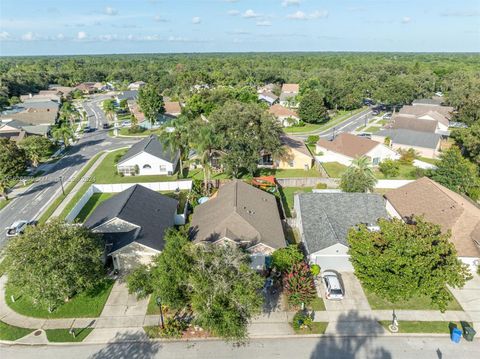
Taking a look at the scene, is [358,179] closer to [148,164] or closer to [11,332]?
[148,164]

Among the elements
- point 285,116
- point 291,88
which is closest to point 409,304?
point 285,116

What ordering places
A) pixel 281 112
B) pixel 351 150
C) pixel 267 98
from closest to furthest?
pixel 351 150 < pixel 281 112 < pixel 267 98

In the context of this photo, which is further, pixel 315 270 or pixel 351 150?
pixel 351 150

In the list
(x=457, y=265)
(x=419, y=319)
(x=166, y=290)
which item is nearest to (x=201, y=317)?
(x=166, y=290)

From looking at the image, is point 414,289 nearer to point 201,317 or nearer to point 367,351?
point 367,351

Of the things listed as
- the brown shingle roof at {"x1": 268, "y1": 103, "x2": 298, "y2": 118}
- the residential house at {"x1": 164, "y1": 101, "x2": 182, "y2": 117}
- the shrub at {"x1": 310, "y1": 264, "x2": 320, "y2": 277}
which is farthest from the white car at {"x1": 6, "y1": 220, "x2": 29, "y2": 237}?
the brown shingle roof at {"x1": 268, "y1": 103, "x2": 298, "y2": 118}

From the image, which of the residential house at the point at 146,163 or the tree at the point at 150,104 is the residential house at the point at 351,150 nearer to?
the residential house at the point at 146,163
